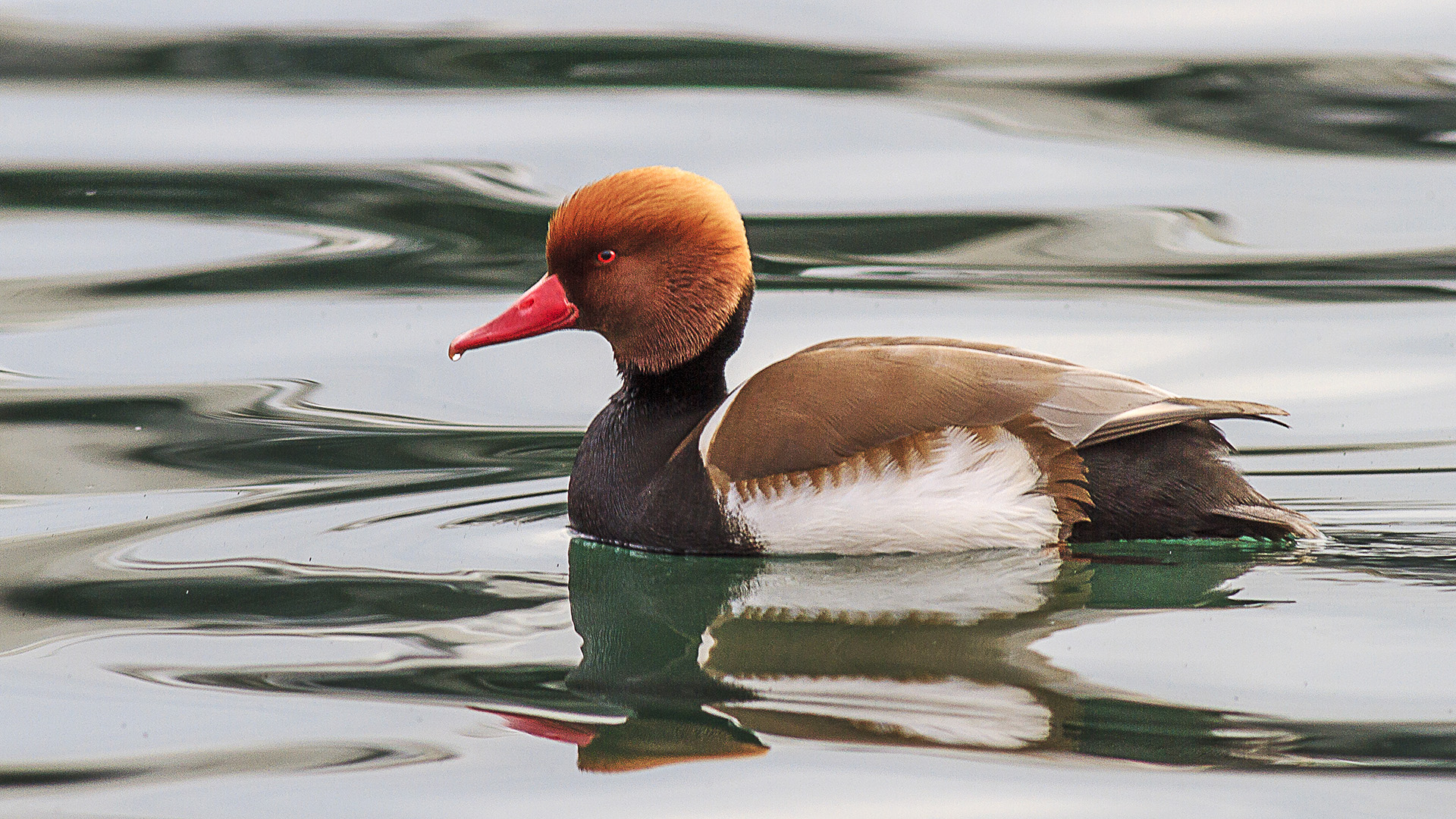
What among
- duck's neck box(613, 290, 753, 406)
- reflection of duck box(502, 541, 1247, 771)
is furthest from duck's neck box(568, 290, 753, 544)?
reflection of duck box(502, 541, 1247, 771)

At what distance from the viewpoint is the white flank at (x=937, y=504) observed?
4.78 metres

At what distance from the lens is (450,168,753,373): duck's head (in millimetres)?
5020

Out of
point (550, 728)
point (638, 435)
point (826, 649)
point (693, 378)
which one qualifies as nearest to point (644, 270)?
point (693, 378)

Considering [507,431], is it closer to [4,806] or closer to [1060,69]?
[4,806]

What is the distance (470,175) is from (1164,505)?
4269 millimetres

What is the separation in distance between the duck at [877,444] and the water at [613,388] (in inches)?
4.6

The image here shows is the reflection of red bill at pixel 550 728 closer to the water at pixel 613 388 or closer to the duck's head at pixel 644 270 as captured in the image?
the water at pixel 613 388

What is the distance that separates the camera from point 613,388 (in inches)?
274

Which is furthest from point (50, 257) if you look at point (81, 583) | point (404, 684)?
point (404, 684)

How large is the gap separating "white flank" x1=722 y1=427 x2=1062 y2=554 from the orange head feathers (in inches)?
21.7

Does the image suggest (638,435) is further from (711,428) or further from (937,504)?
(937,504)

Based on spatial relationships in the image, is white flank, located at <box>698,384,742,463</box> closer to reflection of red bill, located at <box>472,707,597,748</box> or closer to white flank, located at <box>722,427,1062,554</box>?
white flank, located at <box>722,427,1062,554</box>

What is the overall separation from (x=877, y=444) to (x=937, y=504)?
23cm

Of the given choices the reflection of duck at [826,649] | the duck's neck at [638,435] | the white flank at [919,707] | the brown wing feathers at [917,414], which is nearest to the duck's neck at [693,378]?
the duck's neck at [638,435]
